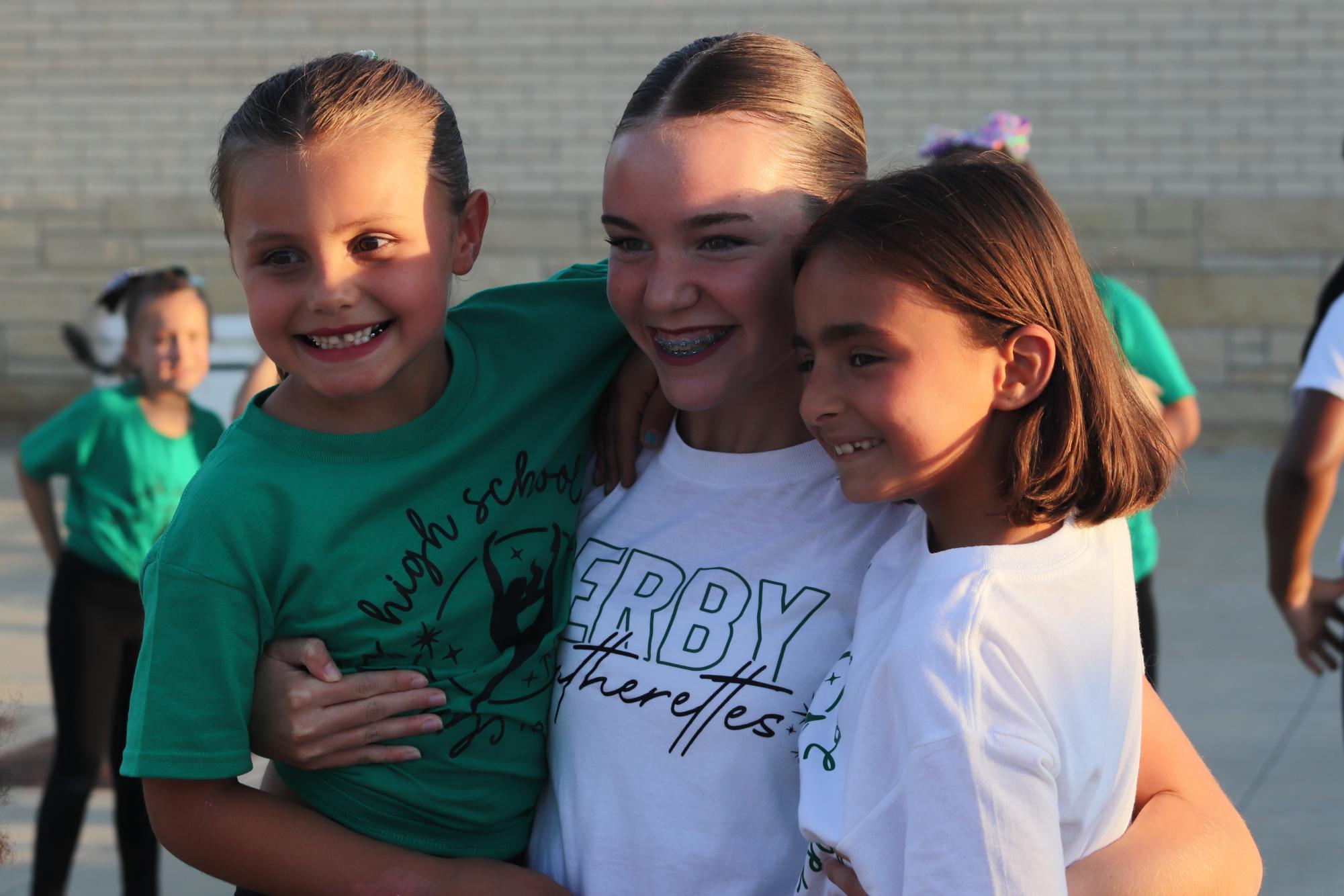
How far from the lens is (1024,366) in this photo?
5.32ft

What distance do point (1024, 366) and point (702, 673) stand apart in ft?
1.76

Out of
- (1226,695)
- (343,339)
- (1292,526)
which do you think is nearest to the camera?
(343,339)

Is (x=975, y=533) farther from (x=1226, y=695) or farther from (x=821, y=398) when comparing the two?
(x=1226, y=695)

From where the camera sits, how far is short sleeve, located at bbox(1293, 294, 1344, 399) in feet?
11.3

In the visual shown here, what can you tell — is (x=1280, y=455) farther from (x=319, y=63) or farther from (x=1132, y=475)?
(x=319, y=63)

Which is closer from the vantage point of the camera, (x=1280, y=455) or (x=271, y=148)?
(x=271, y=148)

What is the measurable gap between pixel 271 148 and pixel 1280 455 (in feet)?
9.46

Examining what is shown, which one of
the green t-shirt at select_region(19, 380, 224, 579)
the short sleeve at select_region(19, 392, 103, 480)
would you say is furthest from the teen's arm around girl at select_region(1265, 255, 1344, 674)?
the short sleeve at select_region(19, 392, 103, 480)

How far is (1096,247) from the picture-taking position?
35.4 ft

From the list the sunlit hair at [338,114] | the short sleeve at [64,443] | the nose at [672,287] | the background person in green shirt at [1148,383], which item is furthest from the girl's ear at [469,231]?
the short sleeve at [64,443]

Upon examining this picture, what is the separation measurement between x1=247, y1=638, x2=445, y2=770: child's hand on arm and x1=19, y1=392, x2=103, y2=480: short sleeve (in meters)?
3.24

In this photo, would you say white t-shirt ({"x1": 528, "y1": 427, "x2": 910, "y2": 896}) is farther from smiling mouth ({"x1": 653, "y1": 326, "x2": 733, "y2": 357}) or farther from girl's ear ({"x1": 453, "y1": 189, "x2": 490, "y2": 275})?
girl's ear ({"x1": 453, "y1": 189, "x2": 490, "y2": 275})

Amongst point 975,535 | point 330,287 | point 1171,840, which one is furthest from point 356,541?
point 1171,840

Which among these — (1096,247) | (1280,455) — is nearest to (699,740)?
(1280,455)
